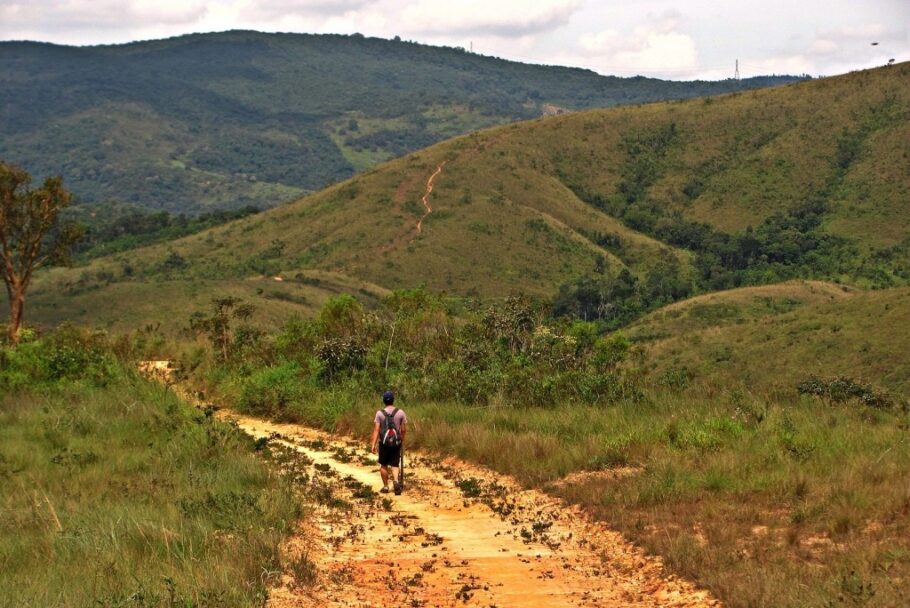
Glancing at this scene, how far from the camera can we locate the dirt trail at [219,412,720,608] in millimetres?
8016

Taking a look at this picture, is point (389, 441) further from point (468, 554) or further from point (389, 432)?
point (468, 554)

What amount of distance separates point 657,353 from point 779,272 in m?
38.8

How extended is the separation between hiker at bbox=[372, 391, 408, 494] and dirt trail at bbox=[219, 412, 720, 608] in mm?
244

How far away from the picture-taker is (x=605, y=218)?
113250 millimetres

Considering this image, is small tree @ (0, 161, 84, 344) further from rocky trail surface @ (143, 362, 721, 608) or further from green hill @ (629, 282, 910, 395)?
green hill @ (629, 282, 910, 395)

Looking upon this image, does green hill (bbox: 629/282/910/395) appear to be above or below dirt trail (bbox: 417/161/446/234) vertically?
below

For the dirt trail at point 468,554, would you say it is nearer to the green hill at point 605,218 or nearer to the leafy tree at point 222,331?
the leafy tree at point 222,331

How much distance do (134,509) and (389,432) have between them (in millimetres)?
3771

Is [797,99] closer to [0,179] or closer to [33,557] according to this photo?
[0,179]

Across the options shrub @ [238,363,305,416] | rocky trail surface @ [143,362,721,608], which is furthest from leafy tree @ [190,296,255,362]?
rocky trail surface @ [143,362,721,608]

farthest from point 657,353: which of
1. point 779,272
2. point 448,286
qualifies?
point 779,272

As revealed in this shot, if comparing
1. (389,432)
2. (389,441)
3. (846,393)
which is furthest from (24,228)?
(846,393)

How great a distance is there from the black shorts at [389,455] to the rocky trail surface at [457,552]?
1.20ft

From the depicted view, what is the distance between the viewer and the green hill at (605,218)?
9062cm
